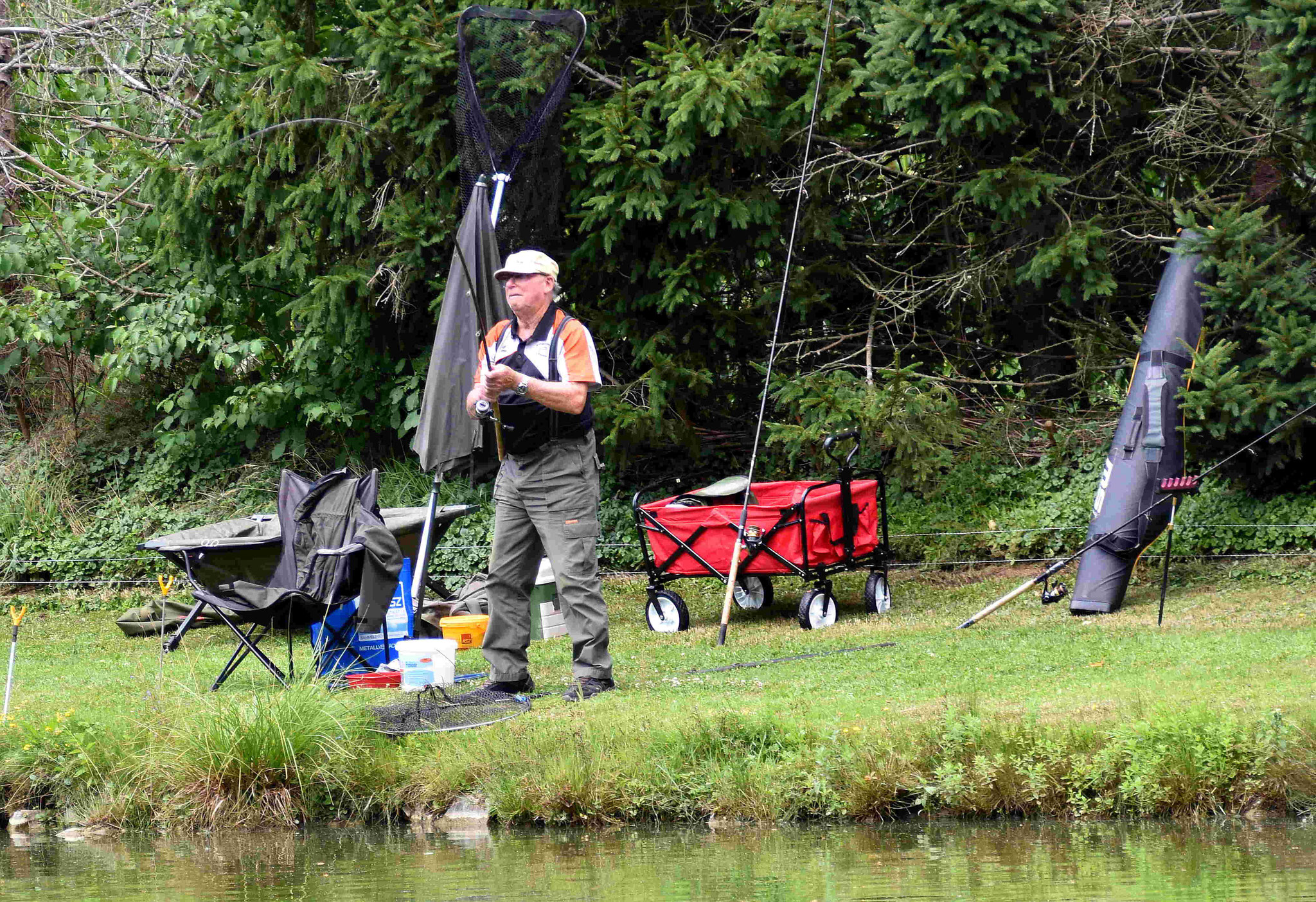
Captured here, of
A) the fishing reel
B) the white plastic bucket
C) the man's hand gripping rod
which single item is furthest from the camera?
the fishing reel

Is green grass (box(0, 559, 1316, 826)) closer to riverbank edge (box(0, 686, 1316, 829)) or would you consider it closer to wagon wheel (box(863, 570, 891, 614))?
riverbank edge (box(0, 686, 1316, 829))

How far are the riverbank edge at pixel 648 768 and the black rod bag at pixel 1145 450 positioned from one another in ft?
13.2

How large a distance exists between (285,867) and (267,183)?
7.65m

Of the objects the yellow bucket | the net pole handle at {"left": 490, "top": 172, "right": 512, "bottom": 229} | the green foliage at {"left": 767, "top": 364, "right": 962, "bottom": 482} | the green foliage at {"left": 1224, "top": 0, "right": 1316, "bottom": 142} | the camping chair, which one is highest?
the green foliage at {"left": 1224, "top": 0, "right": 1316, "bottom": 142}

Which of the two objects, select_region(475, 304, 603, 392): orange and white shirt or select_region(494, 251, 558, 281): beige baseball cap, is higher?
select_region(494, 251, 558, 281): beige baseball cap

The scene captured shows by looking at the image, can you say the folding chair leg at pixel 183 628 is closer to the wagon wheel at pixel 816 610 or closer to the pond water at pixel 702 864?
the pond water at pixel 702 864

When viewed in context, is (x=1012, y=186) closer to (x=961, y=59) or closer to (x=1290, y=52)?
(x=961, y=59)

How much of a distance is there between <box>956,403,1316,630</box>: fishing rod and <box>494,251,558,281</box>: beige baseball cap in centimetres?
335

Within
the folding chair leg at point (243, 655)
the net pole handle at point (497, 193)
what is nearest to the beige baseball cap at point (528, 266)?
the folding chair leg at point (243, 655)

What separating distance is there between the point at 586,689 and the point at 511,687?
16.6 inches

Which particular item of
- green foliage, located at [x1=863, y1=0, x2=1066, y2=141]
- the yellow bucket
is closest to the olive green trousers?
the yellow bucket

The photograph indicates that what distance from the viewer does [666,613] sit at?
396 inches

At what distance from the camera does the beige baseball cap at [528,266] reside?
22.3ft

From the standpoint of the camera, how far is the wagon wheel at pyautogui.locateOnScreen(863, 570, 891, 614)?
401 inches
